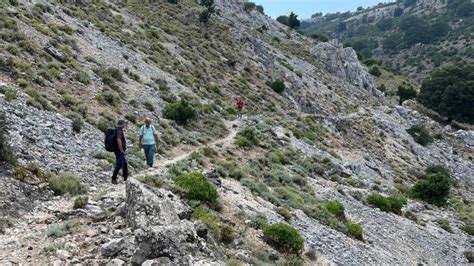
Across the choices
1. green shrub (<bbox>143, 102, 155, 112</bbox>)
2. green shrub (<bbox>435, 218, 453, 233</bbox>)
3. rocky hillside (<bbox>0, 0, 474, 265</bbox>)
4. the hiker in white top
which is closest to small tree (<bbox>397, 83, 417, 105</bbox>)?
rocky hillside (<bbox>0, 0, 474, 265</bbox>)

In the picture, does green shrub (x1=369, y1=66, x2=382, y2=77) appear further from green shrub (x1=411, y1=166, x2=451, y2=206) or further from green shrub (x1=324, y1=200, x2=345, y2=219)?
green shrub (x1=324, y1=200, x2=345, y2=219)

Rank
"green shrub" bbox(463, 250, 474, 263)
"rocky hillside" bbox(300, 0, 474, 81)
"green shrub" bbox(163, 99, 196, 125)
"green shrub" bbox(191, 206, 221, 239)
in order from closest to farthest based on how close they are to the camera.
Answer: "green shrub" bbox(191, 206, 221, 239)
"green shrub" bbox(463, 250, 474, 263)
"green shrub" bbox(163, 99, 196, 125)
"rocky hillside" bbox(300, 0, 474, 81)

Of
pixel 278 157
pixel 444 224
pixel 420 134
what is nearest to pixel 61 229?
pixel 278 157

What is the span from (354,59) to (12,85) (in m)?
72.3

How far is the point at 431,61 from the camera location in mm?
142375

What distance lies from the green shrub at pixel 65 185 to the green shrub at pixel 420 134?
172 feet

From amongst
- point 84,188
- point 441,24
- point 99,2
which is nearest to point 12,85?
point 84,188

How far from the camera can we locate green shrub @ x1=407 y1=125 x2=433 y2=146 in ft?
202

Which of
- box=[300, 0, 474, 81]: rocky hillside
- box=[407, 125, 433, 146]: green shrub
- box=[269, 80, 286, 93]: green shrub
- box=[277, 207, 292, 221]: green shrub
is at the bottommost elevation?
box=[277, 207, 292, 221]: green shrub

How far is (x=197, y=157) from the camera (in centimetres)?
2630

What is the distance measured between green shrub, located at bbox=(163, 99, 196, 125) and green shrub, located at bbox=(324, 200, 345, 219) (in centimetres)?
1261

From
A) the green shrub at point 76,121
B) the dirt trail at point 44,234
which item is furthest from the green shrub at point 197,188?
the green shrub at point 76,121

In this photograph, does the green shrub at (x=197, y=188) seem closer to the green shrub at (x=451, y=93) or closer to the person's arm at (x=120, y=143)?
the person's arm at (x=120, y=143)

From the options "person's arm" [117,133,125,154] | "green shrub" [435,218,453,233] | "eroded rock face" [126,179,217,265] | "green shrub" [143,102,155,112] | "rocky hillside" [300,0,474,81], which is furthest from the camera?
"rocky hillside" [300,0,474,81]
